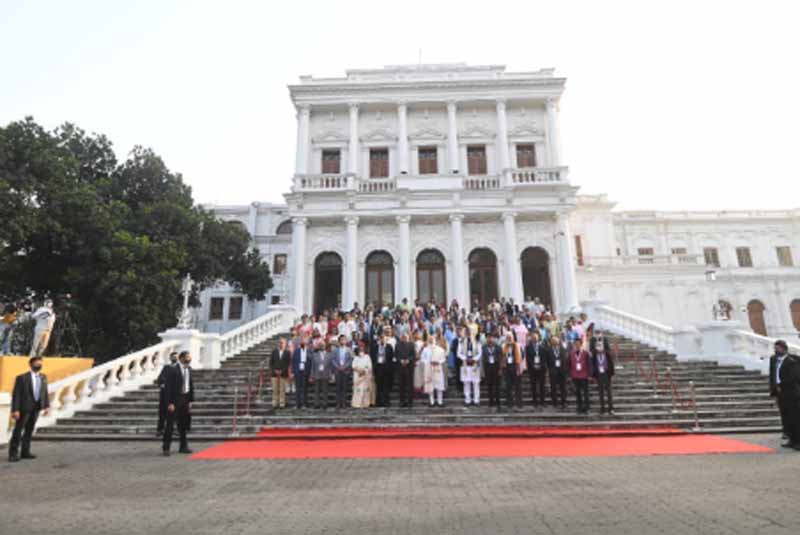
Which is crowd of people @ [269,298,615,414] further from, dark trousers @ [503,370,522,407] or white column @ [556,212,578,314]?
white column @ [556,212,578,314]

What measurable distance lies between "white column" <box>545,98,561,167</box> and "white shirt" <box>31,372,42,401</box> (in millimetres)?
23550

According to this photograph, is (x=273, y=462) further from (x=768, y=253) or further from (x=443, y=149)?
(x=768, y=253)

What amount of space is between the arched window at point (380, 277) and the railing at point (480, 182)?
548cm

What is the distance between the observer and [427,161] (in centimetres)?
2686

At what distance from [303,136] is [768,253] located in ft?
139

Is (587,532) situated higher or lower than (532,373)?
lower

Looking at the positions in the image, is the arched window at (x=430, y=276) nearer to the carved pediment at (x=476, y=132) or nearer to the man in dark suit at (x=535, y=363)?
the carved pediment at (x=476, y=132)

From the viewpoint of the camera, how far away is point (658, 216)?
4331 cm

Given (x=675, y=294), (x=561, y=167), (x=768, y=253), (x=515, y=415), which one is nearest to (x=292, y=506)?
(x=515, y=415)

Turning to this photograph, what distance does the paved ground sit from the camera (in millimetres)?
4320

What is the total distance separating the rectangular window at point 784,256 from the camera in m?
42.9

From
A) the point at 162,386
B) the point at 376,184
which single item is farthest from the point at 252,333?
the point at 376,184

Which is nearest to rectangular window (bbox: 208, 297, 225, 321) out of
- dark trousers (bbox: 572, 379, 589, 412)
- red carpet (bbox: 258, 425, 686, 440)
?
red carpet (bbox: 258, 425, 686, 440)

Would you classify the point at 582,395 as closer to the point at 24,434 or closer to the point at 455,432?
the point at 455,432
